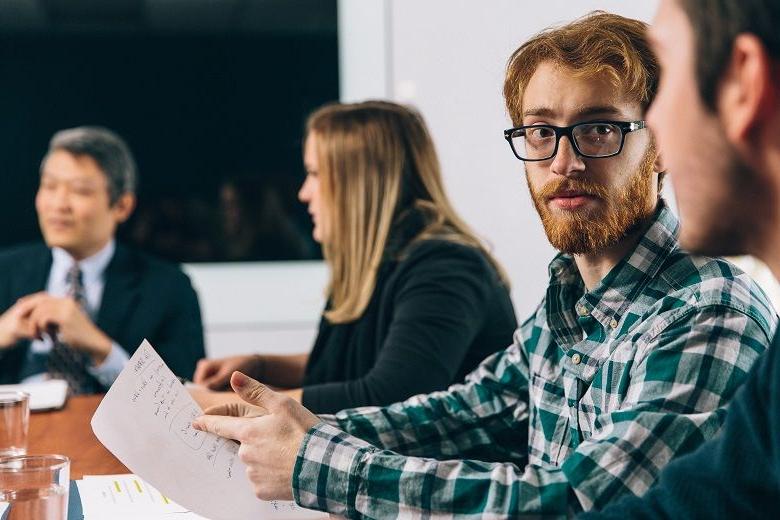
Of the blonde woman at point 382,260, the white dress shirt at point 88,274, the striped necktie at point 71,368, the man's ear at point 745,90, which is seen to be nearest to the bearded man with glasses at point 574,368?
the man's ear at point 745,90

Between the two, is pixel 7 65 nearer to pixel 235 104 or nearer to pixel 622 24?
pixel 235 104

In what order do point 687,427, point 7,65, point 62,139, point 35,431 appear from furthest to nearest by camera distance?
1. point 7,65
2. point 62,139
3. point 35,431
4. point 687,427

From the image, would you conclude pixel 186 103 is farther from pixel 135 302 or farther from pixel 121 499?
pixel 121 499

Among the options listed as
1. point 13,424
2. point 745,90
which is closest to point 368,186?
point 13,424

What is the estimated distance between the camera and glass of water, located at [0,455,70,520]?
→ 3.25ft

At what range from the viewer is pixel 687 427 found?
3.03 ft

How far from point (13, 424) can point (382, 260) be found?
83 centimetres

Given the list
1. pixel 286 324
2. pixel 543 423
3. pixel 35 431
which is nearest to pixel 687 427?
pixel 543 423

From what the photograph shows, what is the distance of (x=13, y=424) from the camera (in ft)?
4.78

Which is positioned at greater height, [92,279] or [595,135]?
[595,135]

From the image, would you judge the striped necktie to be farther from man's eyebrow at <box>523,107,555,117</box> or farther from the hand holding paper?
man's eyebrow at <box>523,107,555,117</box>

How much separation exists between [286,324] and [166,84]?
3.26 ft

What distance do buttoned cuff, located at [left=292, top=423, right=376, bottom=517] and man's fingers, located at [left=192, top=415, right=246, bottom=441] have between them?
9 centimetres

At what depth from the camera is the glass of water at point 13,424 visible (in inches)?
56.9
